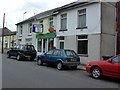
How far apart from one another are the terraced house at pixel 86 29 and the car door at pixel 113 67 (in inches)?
187

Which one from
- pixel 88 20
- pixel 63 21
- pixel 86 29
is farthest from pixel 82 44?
pixel 63 21

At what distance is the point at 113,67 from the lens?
7.25 meters

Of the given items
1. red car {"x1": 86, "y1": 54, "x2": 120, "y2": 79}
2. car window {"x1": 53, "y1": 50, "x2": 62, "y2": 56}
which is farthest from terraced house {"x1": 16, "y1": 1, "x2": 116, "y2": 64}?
red car {"x1": 86, "y1": 54, "x2": 120, "y2": 79}

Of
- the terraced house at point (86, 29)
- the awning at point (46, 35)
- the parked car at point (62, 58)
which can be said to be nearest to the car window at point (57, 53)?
the parked car at point (62, 58)

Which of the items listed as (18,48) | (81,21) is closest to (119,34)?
(81,21)

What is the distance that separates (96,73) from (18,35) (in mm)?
20919

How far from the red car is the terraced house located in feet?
14.2

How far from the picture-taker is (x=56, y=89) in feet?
18.1

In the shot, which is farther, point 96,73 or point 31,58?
point 31,58

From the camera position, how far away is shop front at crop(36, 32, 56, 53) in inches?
709

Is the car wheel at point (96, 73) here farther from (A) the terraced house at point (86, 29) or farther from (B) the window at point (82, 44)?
(B) the window at point (82, 44)

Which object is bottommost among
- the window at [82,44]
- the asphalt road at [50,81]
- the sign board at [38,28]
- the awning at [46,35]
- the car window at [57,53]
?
the asphalt road at [50,81]

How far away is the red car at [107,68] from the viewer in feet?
23.5

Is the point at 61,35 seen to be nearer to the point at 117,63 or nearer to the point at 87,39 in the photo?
the point at 87,39
